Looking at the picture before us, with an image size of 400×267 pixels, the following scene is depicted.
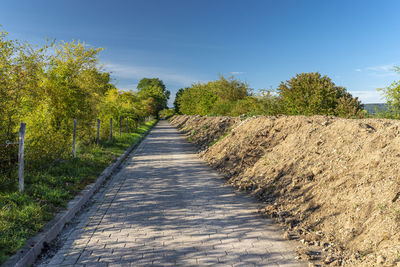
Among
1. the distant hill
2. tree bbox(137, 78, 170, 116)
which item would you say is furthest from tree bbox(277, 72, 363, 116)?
tree bbox(137, 78, 170, 116)

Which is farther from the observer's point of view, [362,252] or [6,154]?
[6,154]

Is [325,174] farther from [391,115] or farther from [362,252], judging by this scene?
[391,115]

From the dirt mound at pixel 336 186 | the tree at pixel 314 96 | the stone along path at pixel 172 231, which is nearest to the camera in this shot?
the stone along path at pixel 172 231

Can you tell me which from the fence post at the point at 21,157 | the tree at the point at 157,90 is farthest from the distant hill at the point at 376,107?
the tree at the point at 157,90

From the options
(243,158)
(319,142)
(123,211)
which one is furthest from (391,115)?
(123,211)

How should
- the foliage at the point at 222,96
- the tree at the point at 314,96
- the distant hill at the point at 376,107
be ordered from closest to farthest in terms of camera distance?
1. the distant hill at the point at 376,107
2. the tree at the point at 314,96
3. the foliage at the point at 222,96

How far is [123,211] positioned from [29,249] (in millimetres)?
1903

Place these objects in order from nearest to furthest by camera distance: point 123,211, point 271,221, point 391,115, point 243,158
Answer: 1. point 271,221
2. point 123,211
3. point 243,158
4. point 391,115

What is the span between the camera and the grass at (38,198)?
3.82 meters

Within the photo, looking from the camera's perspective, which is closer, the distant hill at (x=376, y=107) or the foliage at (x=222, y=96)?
the distant hill at (x=376, y=107)

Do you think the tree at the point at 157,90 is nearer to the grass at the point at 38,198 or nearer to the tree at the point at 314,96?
the tree at the point at 314,96

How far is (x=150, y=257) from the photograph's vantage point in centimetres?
354

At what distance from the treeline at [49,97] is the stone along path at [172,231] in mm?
2378

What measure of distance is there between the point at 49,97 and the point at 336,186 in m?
9.44
